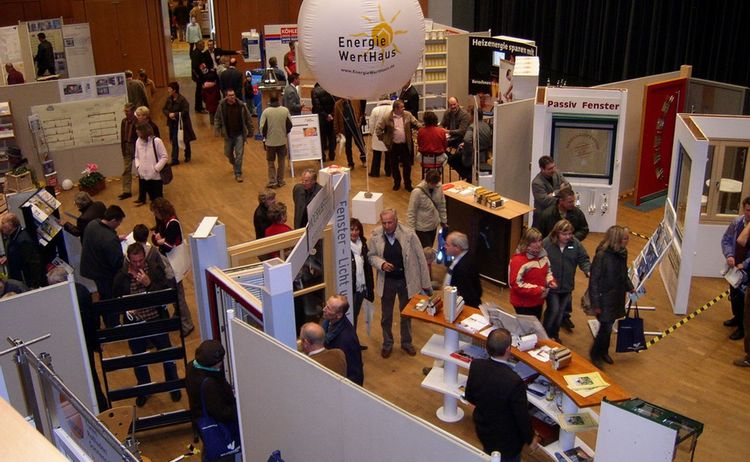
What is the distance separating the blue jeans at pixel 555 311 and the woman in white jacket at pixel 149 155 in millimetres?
5612

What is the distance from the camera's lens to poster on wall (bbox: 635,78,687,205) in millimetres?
10383

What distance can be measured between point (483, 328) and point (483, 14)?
54.2ft

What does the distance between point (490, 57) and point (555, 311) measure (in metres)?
7.60

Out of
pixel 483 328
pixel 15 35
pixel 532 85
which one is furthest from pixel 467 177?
pixel 15 35

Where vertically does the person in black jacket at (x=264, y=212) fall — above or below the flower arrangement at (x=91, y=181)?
above

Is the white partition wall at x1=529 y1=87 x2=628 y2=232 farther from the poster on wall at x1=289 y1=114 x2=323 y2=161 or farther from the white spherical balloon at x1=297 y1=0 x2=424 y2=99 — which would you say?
the poster on wall at x1=289 y1=114 x2=323 y2=161

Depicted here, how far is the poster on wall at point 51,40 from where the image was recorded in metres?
16.6

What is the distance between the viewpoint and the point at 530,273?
6684 millimetres

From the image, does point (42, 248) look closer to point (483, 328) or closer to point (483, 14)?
point (483, 328)

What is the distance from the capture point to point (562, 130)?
9727 millimetres

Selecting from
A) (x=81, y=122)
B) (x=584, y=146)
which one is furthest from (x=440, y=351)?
(x=81, y=122)

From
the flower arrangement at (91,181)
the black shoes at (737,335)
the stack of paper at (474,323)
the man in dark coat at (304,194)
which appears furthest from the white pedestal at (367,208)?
the black shoes at (737,335)

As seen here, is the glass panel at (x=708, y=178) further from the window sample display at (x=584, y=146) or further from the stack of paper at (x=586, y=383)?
the stack of paper at (x=586, y=383)

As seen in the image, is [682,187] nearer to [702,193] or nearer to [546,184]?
[702,193]
